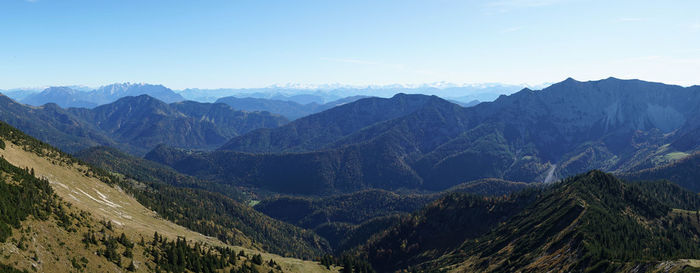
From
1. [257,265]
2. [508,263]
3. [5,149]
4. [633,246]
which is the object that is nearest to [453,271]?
[508,263]

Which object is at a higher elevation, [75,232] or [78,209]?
[78,209]

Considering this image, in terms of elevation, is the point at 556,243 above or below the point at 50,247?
below

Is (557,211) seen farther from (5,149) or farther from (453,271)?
(5,149)

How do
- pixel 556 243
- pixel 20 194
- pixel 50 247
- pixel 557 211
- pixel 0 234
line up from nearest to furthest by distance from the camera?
pixel 0 234, pixel 50 247, pixel 20 194, pixel 556 243, pixel 557 211

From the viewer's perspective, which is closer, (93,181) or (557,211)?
(93,181)

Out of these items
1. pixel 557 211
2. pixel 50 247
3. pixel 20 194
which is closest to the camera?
pixel 50 247

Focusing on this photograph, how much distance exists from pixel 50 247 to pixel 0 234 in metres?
10.3

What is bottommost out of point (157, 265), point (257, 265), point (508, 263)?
point (508, 263)

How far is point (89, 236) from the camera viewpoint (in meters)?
91.6

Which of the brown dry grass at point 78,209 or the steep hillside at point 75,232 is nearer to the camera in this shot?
the brown dry grass at point 78,209

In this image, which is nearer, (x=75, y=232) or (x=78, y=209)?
(x=75, y=232)

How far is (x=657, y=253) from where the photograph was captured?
13550 centimetres

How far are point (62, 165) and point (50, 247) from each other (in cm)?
9981

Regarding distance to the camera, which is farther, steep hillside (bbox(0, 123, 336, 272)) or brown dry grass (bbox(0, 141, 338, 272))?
steep hillside (bbox(0, 123, 336, 272))
